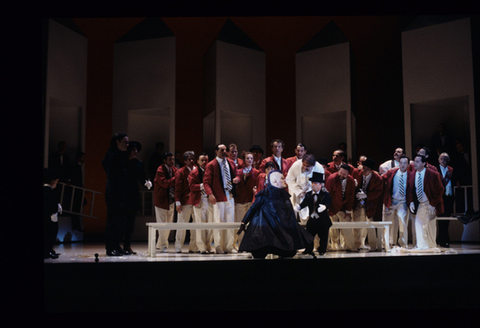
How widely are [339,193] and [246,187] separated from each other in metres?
1.36

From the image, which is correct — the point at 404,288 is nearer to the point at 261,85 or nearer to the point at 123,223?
the point at 123,223

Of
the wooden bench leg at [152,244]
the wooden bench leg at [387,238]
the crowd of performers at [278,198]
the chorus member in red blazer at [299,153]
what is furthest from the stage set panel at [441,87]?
the wooden bench leg at [152,244]

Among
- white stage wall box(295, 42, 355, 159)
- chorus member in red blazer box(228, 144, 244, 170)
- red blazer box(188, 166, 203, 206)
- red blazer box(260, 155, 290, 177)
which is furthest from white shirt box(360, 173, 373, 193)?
red blazer box(188, 166, 203, 206)

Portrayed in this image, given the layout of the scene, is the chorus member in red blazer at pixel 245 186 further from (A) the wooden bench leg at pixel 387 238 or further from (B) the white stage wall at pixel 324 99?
A: (B) the white stage wall at pixel 324 99

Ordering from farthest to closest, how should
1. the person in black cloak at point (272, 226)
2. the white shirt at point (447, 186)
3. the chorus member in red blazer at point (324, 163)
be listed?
the white shirt at point (447, 186) < the chorus member in red blazer at point (324, 163) < the person in black cloak at point (272, 226)

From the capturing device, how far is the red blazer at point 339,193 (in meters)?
6.74

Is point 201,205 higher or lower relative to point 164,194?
lower

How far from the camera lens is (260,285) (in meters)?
5.35

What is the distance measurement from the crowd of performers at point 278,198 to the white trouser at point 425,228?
1cm

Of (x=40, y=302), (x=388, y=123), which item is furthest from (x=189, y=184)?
(x=388, y=123)

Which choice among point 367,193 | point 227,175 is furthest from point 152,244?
point 367,193

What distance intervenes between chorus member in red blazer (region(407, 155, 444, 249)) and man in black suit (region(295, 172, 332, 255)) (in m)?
1.34

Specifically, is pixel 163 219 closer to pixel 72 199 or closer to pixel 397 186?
pixel 72 199

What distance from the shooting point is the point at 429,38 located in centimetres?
866
